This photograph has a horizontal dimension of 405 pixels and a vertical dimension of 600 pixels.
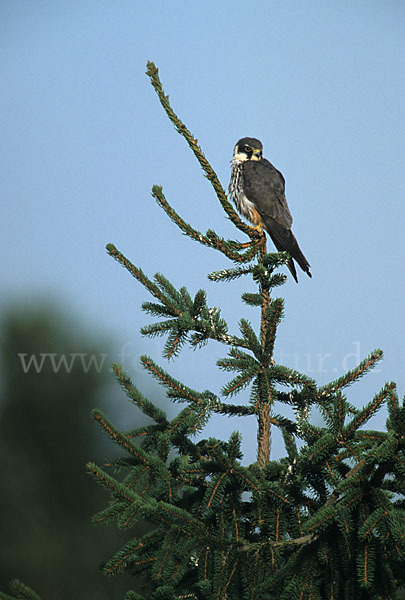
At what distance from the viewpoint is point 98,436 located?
13586 mm

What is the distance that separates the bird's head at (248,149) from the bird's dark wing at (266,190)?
3.4 inches

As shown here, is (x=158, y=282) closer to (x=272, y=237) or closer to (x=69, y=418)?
(x=272, y=237)

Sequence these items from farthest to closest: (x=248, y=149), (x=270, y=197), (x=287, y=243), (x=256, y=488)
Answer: (x=248, y=149) → (x=270, y=197) → (x=287, y=243) → (x=256, y=488)

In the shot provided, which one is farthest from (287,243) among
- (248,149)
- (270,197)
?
(248,149)

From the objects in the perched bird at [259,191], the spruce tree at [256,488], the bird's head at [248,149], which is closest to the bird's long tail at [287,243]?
the perched bird at [259,191]

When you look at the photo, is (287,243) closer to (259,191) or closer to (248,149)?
(259,191)

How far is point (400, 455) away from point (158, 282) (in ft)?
4.84

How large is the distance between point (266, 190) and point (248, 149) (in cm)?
65

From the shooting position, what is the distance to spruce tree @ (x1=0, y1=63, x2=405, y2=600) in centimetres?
238

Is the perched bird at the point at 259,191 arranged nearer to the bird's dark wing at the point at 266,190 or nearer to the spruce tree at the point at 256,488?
the bird's dark wing at the point at 266,190

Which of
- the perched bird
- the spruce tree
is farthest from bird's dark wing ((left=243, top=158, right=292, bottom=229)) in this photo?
the spruce tree

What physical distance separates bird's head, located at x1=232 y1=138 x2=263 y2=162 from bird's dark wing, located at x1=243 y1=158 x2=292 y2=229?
0.09 metres

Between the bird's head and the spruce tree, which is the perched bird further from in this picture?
the spruce tree

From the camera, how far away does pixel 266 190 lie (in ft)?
22.5
